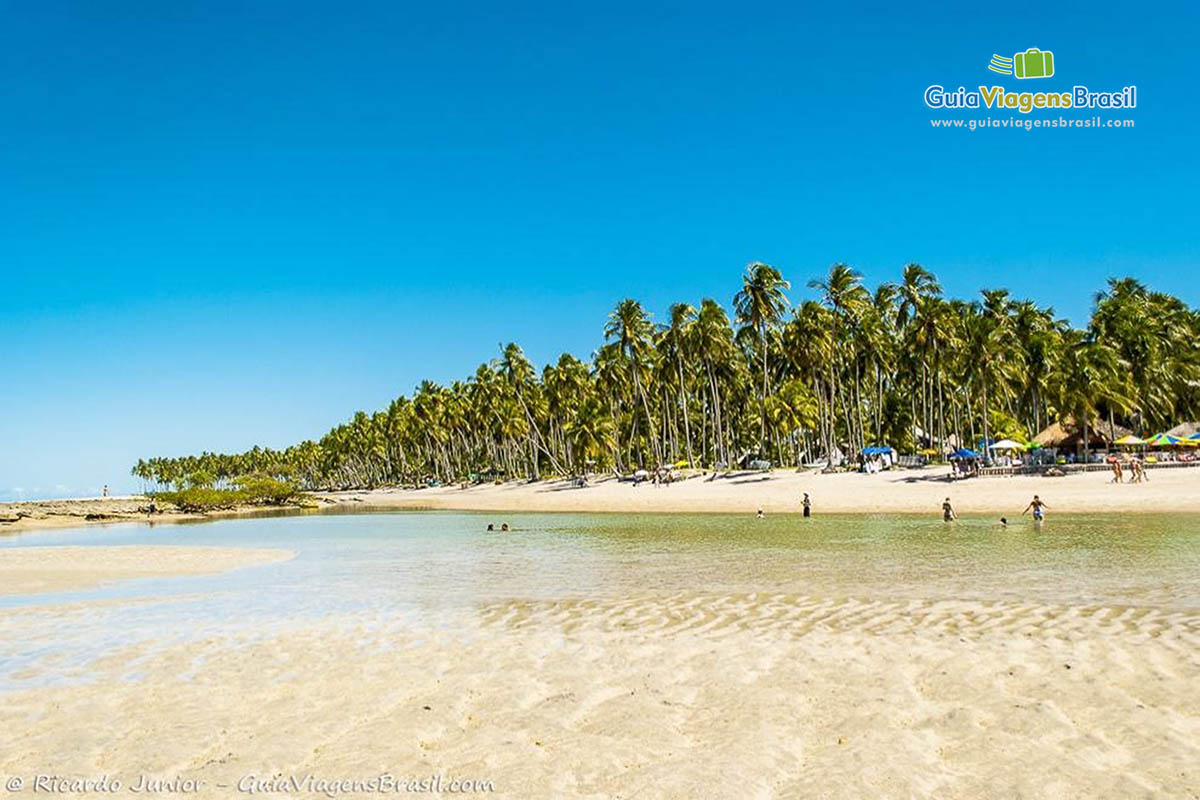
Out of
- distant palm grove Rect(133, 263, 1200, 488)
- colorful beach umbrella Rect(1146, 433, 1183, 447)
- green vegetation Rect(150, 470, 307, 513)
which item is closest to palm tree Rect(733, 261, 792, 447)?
distant palm grove Rect(133, 263, 1200, 488)

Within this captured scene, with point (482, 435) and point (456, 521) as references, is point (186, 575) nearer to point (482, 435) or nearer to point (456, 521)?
point (456, 521)

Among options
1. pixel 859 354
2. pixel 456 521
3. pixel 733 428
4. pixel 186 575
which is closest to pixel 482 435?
pixel 733 428

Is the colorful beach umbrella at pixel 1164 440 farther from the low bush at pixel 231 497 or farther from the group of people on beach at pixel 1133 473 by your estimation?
the low bush at pixel 231 497

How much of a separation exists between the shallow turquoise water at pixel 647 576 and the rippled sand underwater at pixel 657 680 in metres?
0.17

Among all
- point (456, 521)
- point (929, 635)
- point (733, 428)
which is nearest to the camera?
point (929, 635)

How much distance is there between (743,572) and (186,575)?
17.7 m

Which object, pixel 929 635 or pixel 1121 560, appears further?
pixel 1121 560

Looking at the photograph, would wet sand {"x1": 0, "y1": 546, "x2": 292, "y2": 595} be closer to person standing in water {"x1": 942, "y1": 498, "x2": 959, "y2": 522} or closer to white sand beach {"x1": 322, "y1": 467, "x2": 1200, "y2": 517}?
person standing in water {"x1": 942, "y1": 498, "x2": 959, "y2": 522}

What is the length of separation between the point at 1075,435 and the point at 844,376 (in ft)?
112

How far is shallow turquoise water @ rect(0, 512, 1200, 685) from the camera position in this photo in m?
15.2

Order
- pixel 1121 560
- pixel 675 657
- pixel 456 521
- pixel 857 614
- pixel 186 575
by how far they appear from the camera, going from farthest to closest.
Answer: pixel 456 521
pixel 186 575
pixel 1121 560
pixel 857 614
pixel 675 657

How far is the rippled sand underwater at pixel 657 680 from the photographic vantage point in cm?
676

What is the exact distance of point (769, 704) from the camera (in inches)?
337

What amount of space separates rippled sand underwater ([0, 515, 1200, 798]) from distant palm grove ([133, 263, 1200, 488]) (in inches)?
1936
